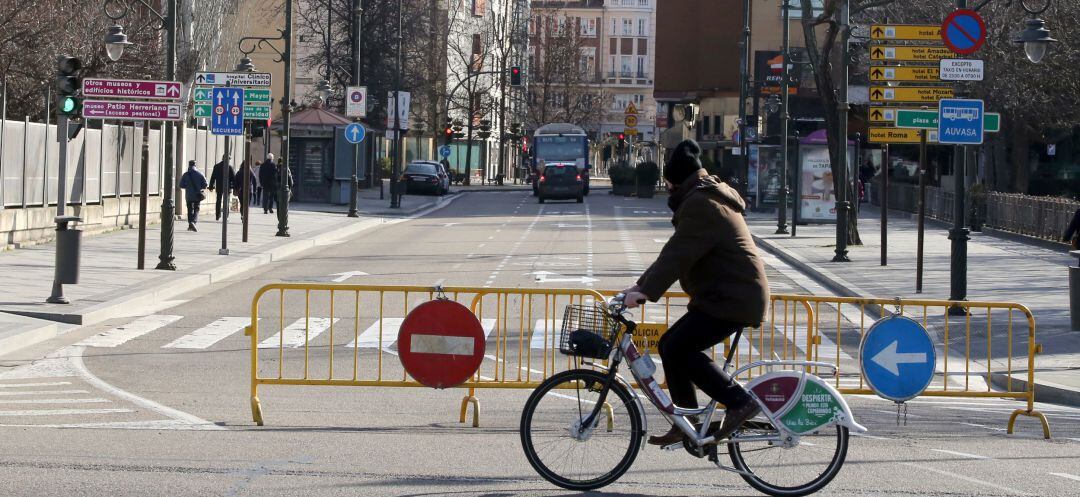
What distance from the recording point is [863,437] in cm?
944

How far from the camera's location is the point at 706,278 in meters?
7.28

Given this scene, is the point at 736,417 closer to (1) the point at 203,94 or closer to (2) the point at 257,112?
(2) the point at 257,112

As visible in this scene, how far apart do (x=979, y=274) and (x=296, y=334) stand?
13.2 meters

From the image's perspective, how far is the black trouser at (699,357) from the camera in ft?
23.8

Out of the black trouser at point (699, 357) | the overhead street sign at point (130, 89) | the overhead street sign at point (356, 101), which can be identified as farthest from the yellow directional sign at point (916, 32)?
the overhead street sign at point (356, 101)

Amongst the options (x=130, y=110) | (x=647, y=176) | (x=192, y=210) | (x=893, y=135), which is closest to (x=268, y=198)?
(x=192, y=210)

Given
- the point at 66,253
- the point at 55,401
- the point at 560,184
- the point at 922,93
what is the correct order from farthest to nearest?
the point at 560,184 → the point at 922,93 → the point at 66,253 → the point at 55,401

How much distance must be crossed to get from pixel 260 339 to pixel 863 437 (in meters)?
6.87

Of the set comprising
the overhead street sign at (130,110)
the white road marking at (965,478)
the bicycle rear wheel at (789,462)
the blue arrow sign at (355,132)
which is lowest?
the white road marking at (965,478)

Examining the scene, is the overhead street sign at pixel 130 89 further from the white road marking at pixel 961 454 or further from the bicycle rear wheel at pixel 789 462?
the bicycle rear wheel at pixel 789 462

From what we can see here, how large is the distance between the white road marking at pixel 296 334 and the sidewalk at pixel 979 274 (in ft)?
21.6

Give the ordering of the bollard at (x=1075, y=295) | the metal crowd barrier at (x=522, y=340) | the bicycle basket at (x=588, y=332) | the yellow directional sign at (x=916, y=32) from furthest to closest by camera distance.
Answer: the yellow directional sign at (x=916, y=32), the bollard at (x=1075, y=295), the metal crowd barrier at (x=522, y=340), the bicycle basket at (x=588, y=332)

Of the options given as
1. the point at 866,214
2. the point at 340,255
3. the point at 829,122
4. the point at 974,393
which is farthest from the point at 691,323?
the point at 866,214

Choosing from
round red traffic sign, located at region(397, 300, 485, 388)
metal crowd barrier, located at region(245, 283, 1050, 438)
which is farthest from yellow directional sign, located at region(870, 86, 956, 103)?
round red traffic sign, located at region(397, 300, 485, 388)
